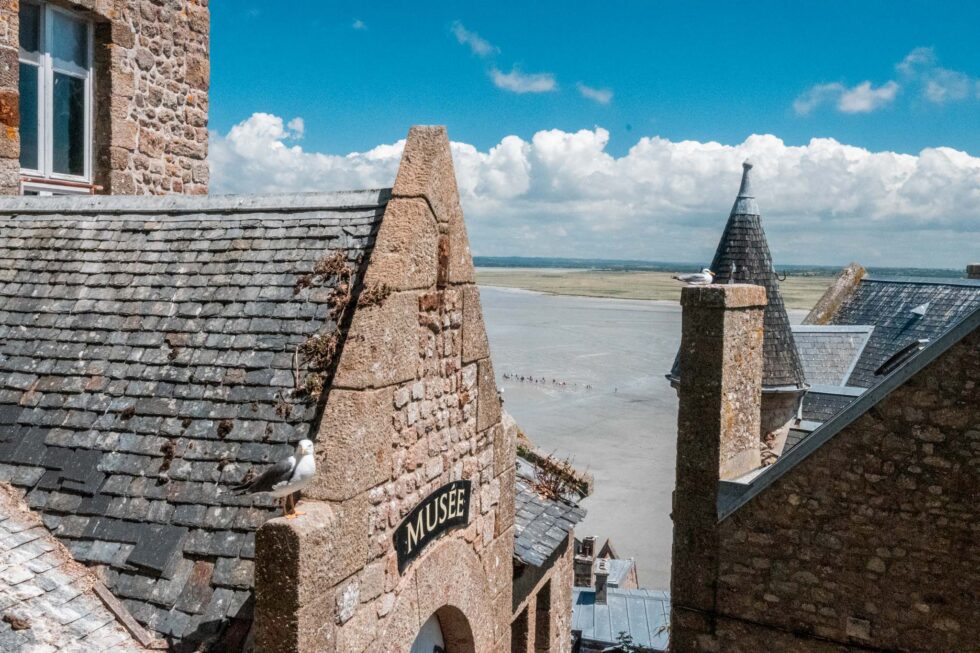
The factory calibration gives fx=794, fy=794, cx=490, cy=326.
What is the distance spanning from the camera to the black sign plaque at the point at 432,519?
444cm

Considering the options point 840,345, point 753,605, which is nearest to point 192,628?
point 753,605

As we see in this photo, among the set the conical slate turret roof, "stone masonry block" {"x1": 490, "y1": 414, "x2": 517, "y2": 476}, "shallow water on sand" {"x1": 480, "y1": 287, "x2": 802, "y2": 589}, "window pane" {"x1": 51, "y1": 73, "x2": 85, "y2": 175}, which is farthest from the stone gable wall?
"shallow water on sand" {"x1": 480, "y1": 287, "x2": 802, "y2": 589}

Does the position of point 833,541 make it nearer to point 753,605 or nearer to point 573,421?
point 753,605

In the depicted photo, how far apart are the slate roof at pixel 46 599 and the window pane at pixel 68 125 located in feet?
18.3

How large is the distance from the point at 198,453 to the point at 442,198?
2045 mm

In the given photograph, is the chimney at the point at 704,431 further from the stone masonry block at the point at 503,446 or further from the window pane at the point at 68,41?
the window pane at the point at 68,41

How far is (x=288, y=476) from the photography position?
348cm

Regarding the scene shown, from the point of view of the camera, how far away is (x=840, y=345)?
53.4 feet

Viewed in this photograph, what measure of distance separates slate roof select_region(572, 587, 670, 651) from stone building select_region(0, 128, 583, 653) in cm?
911

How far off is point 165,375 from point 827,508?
5552mm

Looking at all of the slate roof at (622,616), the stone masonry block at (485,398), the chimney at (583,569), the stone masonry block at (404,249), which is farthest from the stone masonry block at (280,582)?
the chimney at (583,569)

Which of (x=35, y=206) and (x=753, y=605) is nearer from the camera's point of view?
(x=35, y=206)

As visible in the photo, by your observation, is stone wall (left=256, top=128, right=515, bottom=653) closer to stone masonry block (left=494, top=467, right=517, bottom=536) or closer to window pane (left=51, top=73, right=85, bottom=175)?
stone masonry block (left=494, top=467, right=517, bottom=536)

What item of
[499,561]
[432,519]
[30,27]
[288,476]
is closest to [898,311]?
[499,561]
